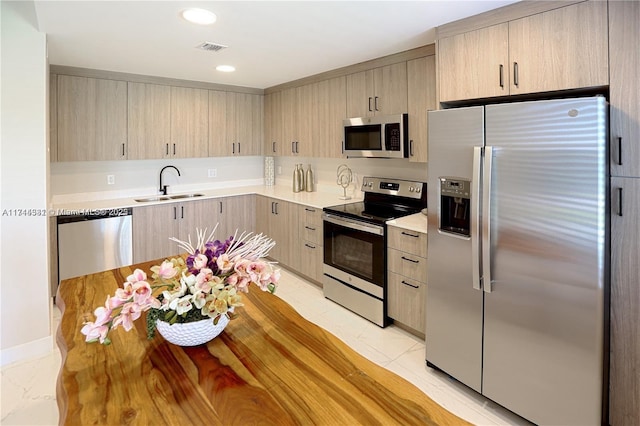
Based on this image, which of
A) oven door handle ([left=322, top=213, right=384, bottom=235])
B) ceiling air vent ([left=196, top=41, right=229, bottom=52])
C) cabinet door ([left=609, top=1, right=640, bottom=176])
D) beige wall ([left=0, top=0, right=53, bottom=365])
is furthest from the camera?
oven door handle ([left=322, top=213, right=384, bottom=235])

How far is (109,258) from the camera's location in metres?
3.78

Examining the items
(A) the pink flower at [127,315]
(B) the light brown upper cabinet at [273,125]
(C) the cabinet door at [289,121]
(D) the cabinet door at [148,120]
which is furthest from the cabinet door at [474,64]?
(D) the cabinet door at [148,120]

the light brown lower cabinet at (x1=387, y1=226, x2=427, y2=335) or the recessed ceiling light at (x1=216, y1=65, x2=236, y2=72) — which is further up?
the recessed ceiling light at (x1=216, y1=65, x2=236, y2=72)

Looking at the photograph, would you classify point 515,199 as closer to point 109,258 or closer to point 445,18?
point 445,18

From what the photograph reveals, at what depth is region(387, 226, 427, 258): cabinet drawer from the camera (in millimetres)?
2729

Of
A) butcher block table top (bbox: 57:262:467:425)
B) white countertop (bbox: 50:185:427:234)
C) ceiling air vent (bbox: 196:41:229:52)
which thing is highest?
ceiling air vent (bbox: 196:41:229:52)

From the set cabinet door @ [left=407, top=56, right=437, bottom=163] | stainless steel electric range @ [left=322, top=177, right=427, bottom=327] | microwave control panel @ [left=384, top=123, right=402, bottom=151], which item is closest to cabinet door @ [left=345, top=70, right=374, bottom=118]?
microwave control panel @ [left=384, top=123, right=402, bottom=151]

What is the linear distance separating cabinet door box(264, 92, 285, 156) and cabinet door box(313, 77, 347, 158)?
0.84 meters

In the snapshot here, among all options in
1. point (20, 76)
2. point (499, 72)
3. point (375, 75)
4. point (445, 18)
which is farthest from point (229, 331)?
point (375, 75)

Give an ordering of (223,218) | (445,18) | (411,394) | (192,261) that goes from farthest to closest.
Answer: (223,218) → (445,18) → (192,261) → (411,394)

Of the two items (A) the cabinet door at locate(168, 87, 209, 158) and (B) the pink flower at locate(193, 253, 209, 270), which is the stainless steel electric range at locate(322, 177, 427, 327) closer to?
(B) the pink flower at locate(193, 253, 209, 270)

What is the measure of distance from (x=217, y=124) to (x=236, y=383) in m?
4.17

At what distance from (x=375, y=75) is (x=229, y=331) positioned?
2.82 m

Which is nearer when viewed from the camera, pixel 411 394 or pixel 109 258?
pixel 411 394
